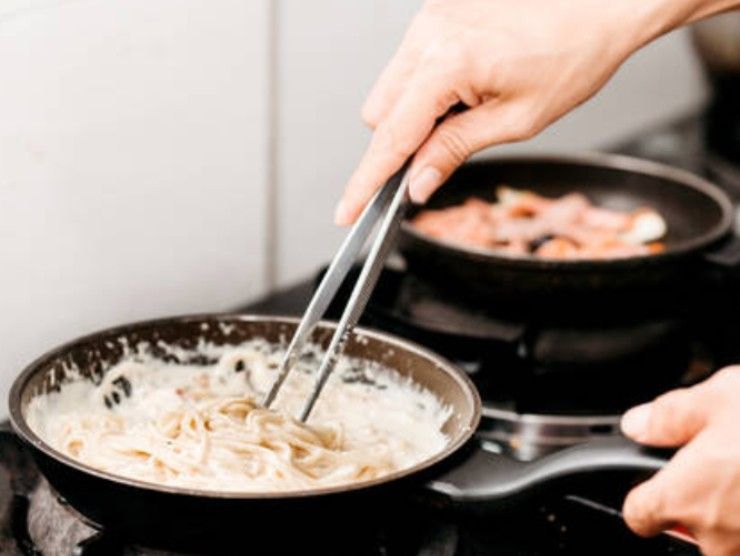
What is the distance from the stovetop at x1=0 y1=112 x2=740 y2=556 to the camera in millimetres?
1341

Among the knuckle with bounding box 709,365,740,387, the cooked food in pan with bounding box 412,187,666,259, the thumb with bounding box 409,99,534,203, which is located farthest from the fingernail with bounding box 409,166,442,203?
the cooked food in pan with bounding box 412,187,666,259

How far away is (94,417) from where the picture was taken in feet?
4.74

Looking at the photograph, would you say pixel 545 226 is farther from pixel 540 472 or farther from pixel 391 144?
pixel 540 472

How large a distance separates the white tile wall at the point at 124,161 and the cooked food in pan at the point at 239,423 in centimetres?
20

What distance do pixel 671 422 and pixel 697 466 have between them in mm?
50

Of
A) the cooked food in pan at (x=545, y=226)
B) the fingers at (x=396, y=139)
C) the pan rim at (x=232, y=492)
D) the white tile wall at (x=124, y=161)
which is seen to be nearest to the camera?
the pan rim at (x=232, y=492)

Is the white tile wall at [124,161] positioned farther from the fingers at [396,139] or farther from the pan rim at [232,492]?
the fingers at [396,139]

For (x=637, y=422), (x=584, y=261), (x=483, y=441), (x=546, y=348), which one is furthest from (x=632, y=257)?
(x=637, y=422)

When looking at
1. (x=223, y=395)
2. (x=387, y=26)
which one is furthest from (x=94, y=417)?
(x=387, y=26)

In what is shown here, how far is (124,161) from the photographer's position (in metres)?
1.71

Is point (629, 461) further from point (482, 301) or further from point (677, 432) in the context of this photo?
point (482, 301)

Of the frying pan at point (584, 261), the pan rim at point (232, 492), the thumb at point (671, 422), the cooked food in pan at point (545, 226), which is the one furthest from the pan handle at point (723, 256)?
the thumb at point (671, 422)

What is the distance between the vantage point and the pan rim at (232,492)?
1.17m

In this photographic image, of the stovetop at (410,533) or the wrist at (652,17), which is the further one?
the wrist at (652,17)
